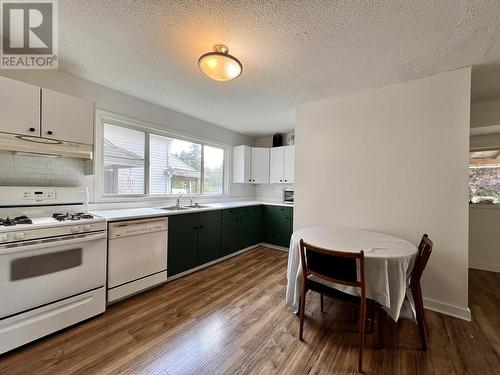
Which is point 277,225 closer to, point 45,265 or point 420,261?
point 420,261

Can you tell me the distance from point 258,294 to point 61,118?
2.76 meters

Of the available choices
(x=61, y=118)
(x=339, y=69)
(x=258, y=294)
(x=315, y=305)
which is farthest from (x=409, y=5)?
(x=61, y=118)

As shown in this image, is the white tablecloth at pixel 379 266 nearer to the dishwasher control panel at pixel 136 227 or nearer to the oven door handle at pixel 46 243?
the dishwasher control panel at pixel 136 227

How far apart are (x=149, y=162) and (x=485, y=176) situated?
5414 millimetres

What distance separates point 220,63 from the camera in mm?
1747

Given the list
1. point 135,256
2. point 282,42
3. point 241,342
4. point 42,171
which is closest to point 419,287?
point 241,342

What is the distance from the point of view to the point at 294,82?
2.47 meters

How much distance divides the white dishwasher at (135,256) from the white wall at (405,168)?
2.03 metres

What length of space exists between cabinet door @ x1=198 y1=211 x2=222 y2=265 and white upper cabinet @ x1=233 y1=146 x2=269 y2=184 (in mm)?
1396

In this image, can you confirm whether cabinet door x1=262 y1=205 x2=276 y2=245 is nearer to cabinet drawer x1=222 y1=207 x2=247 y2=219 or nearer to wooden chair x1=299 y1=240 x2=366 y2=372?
cabinet drawer x1=222 y1=207 x2=247 y2=219

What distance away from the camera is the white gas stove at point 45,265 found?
1.55 metres

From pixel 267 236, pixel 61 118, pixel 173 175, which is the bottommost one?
pixel 267 236

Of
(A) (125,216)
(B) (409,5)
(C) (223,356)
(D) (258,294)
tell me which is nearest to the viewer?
(B) (409,5)

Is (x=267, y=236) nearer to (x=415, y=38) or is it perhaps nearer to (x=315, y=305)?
(x=315, y=305)
